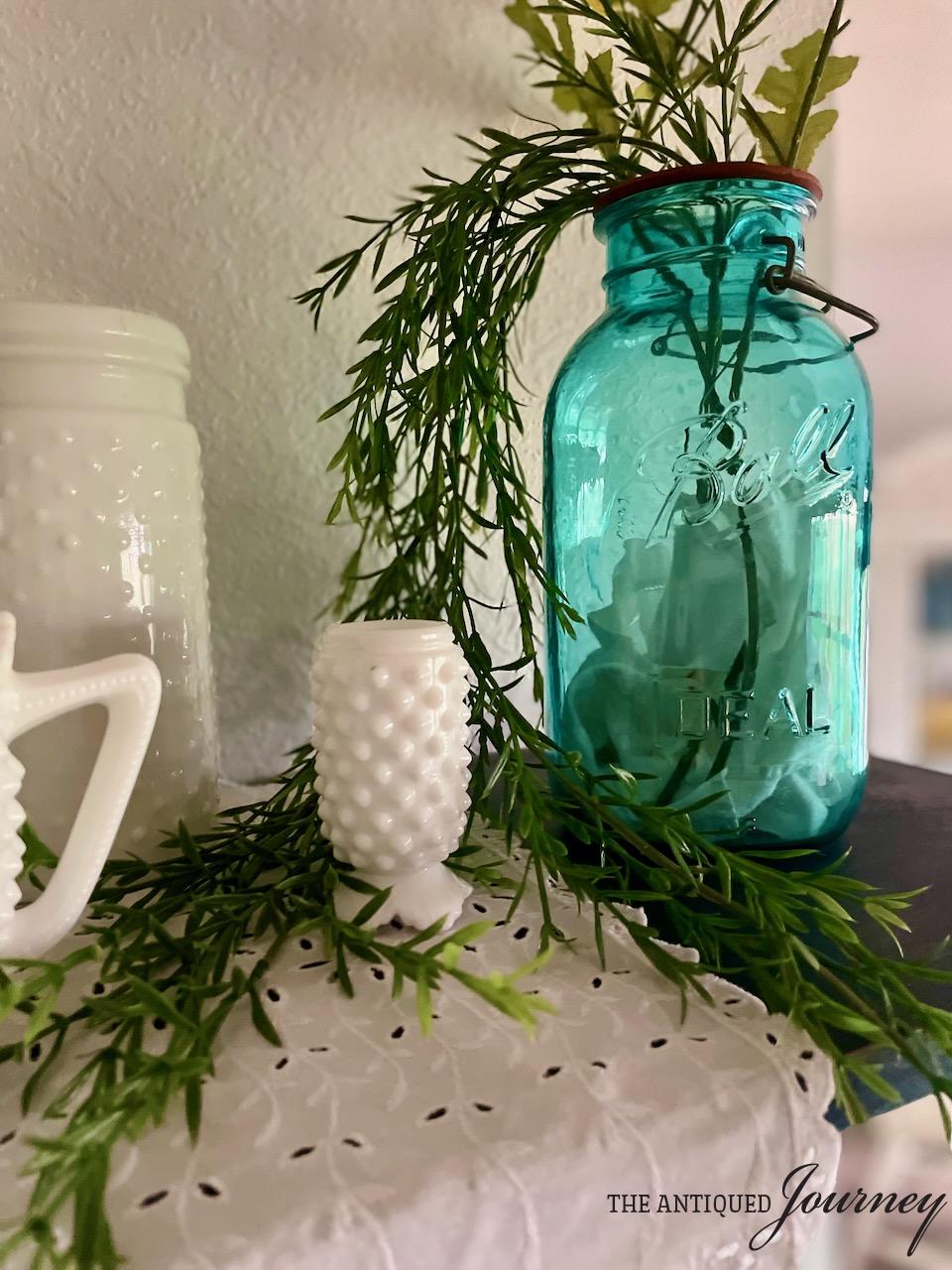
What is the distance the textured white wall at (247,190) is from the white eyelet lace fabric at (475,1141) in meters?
0.38

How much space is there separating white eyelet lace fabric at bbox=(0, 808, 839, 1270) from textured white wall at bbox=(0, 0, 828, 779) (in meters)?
0.38

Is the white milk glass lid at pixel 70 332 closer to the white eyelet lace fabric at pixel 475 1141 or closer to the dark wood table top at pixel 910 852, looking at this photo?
the white eyelet lace fabric at pixel 475 1141

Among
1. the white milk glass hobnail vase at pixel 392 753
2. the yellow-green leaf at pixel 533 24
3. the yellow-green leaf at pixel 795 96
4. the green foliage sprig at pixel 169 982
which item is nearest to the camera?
the green foliage sprig at pixel 169 982

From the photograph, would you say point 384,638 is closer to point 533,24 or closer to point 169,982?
point 169,982

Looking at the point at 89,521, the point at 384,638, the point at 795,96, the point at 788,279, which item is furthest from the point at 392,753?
the point at 795,96

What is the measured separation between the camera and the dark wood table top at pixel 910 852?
29 centimetres

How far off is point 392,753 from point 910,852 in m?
0.29

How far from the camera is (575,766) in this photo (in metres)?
0.40

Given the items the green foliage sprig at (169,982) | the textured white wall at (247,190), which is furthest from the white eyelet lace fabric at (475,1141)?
the textured white wall at (247,190)

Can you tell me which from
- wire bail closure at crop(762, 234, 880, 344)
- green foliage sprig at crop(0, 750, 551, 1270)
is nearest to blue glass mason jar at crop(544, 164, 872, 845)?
wire bail closure at crop(762, 234, 880, 344)

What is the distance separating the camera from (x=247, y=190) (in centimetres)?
60

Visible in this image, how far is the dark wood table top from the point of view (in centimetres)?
29

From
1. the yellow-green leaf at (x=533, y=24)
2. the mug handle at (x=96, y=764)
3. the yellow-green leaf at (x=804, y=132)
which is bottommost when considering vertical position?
the mug handle at (x=96, y=764)

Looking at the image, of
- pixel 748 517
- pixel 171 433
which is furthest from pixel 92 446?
pixel 748 517
